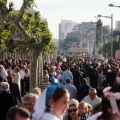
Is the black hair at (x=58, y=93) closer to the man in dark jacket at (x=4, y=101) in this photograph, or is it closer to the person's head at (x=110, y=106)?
the person's head at (x=110, y=106)

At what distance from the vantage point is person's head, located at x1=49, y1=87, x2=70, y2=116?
16.0 ft

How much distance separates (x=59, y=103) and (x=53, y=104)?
5 cm

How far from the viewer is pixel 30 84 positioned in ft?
82.2

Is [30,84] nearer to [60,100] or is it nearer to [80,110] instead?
[80,110]

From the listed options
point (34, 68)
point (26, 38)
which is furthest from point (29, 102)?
point (26, 38)

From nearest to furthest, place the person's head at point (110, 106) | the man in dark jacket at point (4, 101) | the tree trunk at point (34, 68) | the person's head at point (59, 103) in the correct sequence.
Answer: the person's head at point (110, 106) → the person's head at point (59, 103) → the man in dark jacket at point (4, 101) → the tree trunk at point (34, 68)

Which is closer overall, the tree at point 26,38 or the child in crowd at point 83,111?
the child in crowd at point 83,111

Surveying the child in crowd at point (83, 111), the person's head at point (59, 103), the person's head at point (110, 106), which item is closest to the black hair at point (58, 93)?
the person's head at point (59, 103)

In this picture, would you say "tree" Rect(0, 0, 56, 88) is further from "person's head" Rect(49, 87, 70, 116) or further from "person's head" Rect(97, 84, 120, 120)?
"person's head" Rect(97, 84, 120, 120)

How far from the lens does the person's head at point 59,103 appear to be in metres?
4.89

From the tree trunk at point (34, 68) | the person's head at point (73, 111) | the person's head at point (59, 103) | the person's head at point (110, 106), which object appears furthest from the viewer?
the tree trunk at point (34, 68)

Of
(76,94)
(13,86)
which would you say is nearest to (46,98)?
(13,86)

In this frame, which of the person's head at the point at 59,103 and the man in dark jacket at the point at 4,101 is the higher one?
the person's head at the point at 59,103

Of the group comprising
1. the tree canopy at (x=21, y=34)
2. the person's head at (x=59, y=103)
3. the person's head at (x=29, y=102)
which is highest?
the tree canopy at (x=21, y=34)
